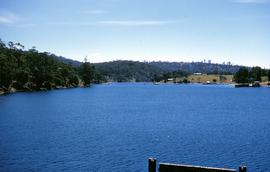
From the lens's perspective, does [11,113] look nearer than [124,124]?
No

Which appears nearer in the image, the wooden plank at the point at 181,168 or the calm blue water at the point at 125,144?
the wooden plank at the point at 181,168

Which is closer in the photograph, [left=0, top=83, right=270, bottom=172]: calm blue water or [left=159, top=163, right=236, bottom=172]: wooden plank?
[left=159, top=163, right=236, bottom=172]: wooden plank

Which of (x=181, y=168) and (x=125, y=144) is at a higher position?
(x=181, y=168)

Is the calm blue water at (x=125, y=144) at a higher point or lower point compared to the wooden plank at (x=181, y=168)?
lower

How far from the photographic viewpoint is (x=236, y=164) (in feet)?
158

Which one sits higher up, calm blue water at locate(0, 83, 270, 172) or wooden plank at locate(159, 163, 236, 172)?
wooden plank at locate(159, 163, 236, 172)

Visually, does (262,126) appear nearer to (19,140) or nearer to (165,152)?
(165,152)

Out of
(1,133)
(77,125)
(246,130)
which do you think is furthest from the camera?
(77,125)

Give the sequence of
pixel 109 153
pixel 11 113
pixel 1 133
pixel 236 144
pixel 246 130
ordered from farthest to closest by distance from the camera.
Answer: pixel 11 113
pixel 246 130
pixel 1 133
pixel 236 144
pixel 109 153

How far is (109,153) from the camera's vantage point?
53.9 meters

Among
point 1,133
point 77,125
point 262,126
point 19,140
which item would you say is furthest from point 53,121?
point 262,126

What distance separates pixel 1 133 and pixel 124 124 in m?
28.8

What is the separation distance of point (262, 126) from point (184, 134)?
79.7 ft

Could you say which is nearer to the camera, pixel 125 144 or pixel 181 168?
pixel 181 168
